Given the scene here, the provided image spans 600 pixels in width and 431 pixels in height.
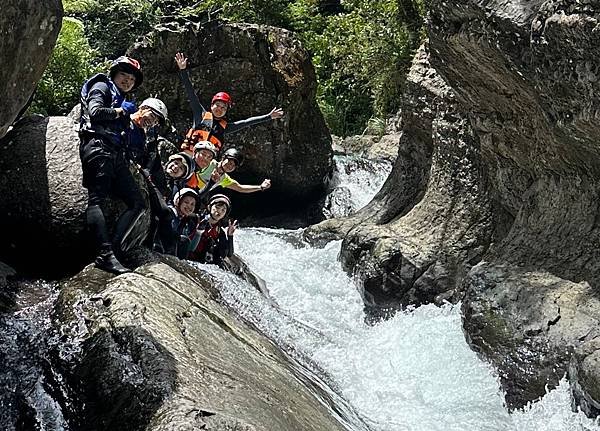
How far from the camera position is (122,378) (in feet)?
13.5

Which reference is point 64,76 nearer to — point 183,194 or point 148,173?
point 183,194

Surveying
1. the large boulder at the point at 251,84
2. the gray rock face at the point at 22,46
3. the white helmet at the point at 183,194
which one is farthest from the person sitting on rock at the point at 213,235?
the large boulder at the point at 251,84

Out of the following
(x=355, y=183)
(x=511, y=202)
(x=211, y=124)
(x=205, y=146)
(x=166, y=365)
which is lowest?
(x=355, y=183)

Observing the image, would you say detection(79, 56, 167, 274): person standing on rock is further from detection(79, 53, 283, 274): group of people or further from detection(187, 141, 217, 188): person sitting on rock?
detection(187, 141, 217, 188): person sitting on rock

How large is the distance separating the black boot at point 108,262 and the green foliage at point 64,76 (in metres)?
6.43

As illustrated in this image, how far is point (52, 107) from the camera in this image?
11.8 meters

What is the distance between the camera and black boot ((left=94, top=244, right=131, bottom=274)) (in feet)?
18.2

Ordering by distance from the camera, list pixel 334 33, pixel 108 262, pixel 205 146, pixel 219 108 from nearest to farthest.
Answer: pixel 108 262 < pixel 205 146 < pixel 219 108 < pixel 334 33

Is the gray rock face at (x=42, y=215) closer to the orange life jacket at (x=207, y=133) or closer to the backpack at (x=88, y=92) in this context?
the backpack at (x=88, y=92)

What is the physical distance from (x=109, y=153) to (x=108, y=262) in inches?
33.6

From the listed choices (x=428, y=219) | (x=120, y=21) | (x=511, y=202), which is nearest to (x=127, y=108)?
(x=511, y=202)

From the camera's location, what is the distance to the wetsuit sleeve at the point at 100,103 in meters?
5.66

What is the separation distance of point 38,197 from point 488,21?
179 inches

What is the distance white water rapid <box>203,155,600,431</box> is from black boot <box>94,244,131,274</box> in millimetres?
1179
